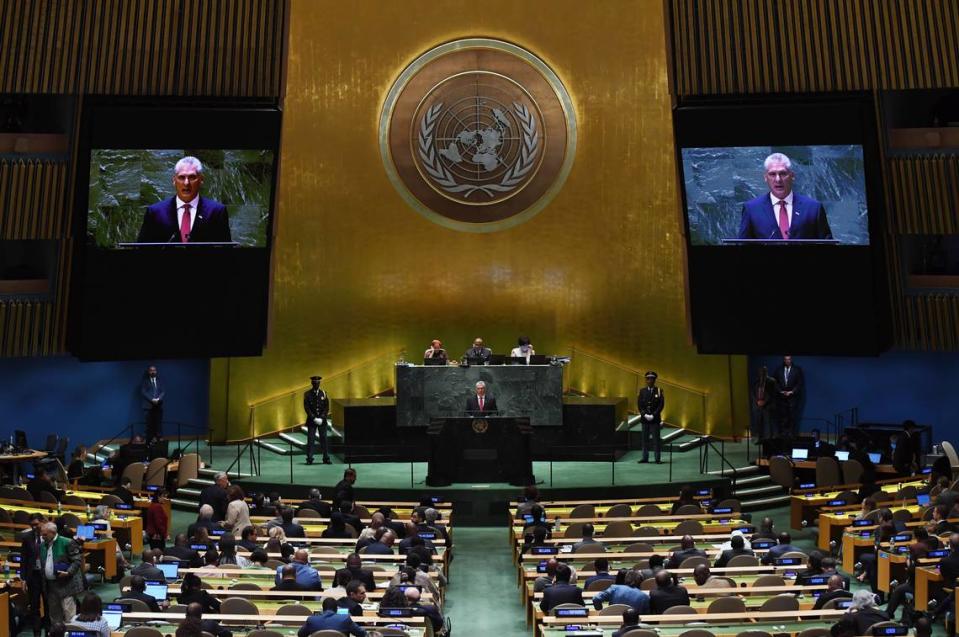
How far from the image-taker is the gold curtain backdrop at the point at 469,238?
26.4 metres

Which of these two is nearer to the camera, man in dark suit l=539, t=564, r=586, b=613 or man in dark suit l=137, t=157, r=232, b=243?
man in dark suit l=539, t=564, r=586, b=613

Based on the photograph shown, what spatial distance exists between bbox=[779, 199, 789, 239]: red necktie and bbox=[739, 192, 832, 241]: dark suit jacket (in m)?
0.05

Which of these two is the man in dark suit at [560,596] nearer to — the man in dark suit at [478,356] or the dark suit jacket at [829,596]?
the dark suit jacket at [829,596]

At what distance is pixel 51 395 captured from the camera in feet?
84.6

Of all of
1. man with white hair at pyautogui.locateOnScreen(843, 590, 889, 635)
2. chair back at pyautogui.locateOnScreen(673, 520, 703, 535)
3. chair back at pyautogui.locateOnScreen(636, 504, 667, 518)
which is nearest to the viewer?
man with white hair at pyautogui.locateOnScreen(843, 590, 889, 635)

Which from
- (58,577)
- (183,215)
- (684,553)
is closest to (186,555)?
(58,577)

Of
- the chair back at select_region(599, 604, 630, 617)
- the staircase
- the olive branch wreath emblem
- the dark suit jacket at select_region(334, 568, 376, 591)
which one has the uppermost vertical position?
the olive branch wreath emblem

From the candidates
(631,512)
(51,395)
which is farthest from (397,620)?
(51,395)

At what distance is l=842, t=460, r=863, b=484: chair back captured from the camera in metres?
21.7

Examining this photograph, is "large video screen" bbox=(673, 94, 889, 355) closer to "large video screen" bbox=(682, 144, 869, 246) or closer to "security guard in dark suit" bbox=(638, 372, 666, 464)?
"large video screen" bbox=(682, 144, 869, 246)

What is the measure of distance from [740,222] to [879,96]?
141 inches

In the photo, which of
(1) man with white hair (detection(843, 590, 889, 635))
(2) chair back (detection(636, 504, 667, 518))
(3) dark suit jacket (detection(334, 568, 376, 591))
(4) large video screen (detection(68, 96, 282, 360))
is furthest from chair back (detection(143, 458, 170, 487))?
(1) man with white hair (detection(843, 590, 889, 635))

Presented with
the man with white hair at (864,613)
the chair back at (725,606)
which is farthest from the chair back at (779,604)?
the man with white hair at (864,613)

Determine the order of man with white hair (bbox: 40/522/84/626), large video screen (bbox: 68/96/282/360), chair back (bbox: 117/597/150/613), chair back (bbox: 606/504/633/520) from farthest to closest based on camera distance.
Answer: large video screen (bbox: 68/96/282/360) → chair back (bbox: 606/504/633/520) → man with white hair (bbox: 40/522/84/626) → chair back (bbox: 117/597/150/613)
